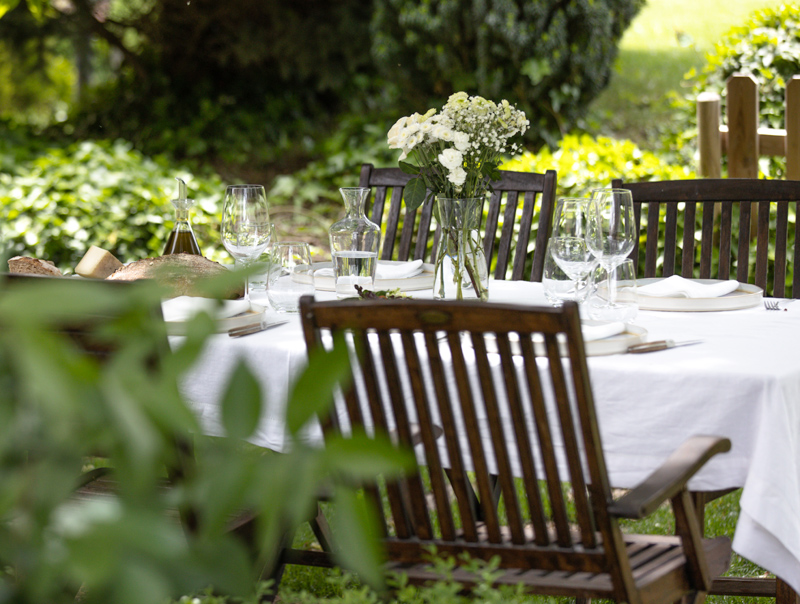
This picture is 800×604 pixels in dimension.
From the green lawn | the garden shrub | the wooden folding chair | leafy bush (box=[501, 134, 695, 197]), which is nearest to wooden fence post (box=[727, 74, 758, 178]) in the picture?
leafy bush (box=[501, 134, 695, 197])

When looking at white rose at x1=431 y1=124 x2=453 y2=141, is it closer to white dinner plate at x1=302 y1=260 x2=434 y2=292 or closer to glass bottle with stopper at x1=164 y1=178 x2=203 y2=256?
white dinner plate at x1=302 y1=260 x2=434 y2=292

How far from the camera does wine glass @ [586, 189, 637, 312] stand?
2.05 m

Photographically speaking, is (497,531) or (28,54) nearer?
(497,531)

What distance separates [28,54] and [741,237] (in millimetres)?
7468

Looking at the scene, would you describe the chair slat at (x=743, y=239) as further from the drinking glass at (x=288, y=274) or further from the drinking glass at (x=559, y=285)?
the drinking glass at (x=288, y=274)

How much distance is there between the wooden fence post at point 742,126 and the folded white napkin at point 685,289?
173 cm

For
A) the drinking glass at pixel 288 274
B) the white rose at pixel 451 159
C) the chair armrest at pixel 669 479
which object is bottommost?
the chair armrest at pixel 669 479

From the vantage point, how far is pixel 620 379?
1680 mm

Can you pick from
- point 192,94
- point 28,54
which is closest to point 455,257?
point 192,94

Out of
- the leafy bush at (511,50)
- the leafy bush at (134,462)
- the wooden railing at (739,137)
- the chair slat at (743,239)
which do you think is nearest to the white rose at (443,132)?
the chair slat at (743,239)

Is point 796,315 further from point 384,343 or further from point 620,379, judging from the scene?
point 384,343

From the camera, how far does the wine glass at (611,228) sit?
6.74 feet

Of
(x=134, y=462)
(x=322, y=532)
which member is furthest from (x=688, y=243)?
(x=134, y=462)

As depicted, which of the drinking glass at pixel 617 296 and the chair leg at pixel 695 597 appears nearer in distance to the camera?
the chair leg at pixel 695 597
